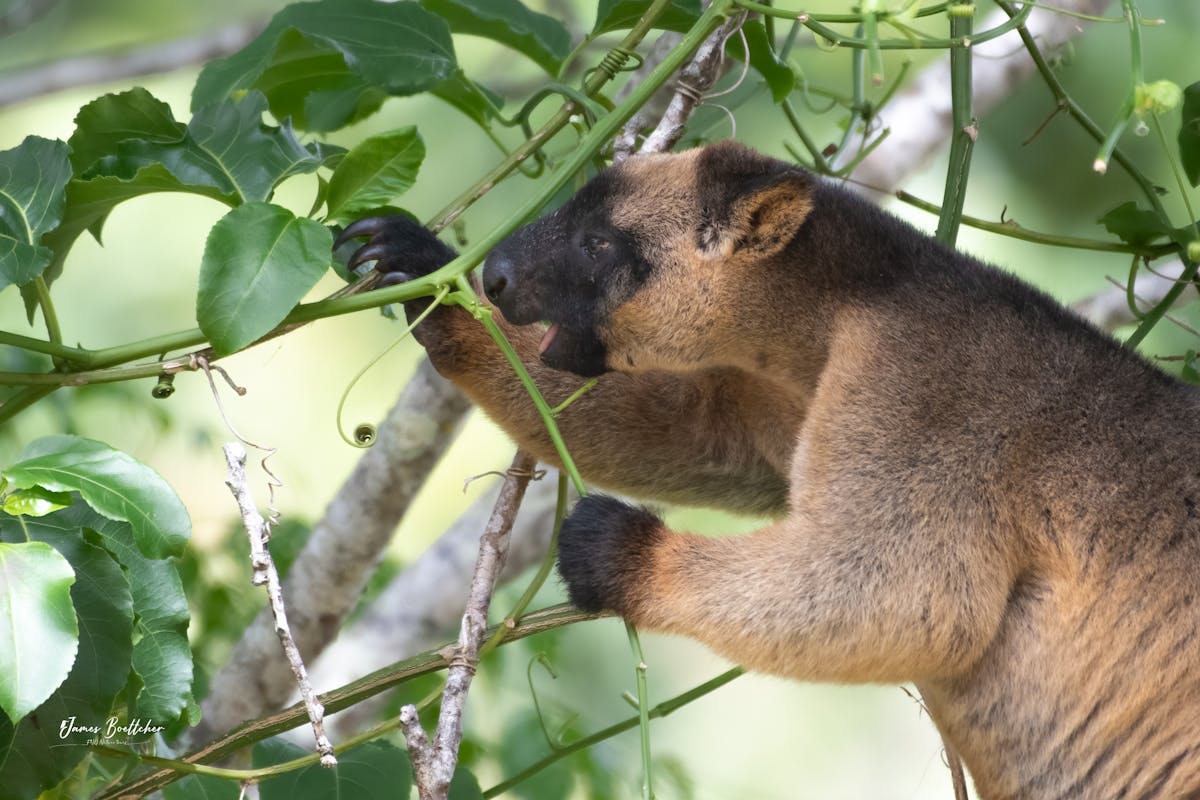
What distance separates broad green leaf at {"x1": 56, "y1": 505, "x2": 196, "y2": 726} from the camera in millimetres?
1851

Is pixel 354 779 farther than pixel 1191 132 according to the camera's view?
No

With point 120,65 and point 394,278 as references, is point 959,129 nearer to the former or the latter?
point 394,278

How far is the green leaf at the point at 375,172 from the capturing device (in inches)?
80.6

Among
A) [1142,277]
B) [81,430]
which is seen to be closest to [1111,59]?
[1142,277]

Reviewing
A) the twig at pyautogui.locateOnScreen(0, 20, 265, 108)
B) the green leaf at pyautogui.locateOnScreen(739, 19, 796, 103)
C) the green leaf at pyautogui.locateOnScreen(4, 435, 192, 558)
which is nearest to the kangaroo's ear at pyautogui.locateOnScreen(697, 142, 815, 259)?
the green leaf at pyautogui.locateOnScreen(739, 19, 796, 103)

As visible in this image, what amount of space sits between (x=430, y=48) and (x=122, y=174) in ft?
2.13

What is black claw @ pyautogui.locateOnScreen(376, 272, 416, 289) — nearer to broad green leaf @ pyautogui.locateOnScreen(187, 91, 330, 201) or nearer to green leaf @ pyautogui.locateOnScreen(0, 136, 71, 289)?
broad green leaf @ pyautogui.locateOnScreen(187, 91, 330, 201)

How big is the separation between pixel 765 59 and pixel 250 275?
117 centimetres

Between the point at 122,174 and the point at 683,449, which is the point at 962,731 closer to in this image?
the point at 683,449

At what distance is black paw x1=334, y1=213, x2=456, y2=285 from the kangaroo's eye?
0.87ft

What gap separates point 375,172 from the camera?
2.08 metres

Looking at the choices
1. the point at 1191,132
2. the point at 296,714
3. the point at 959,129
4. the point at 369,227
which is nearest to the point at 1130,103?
the point at 959,129

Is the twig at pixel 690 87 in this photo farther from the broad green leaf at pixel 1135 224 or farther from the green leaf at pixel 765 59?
the broad green leaf at pixel 1135 224

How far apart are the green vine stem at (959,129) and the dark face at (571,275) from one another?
0.62 metres
